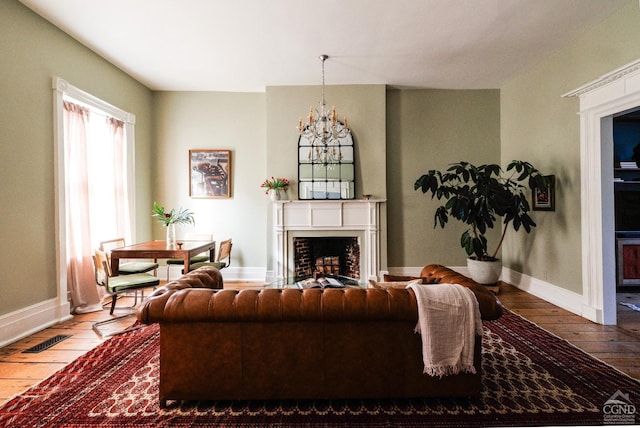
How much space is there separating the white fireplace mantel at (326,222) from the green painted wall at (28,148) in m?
2.74

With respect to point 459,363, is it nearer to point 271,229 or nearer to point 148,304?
point 148,304

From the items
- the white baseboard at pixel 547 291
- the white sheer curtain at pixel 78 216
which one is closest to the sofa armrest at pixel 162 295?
the white sheer curtain at pixel 78 216

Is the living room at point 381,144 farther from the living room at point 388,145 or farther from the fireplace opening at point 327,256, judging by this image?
the fireplace opening at point 327,256

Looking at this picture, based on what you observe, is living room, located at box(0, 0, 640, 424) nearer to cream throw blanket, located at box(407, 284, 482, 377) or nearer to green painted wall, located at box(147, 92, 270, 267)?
green painted wall, located at box(147, 92, 270, 267)

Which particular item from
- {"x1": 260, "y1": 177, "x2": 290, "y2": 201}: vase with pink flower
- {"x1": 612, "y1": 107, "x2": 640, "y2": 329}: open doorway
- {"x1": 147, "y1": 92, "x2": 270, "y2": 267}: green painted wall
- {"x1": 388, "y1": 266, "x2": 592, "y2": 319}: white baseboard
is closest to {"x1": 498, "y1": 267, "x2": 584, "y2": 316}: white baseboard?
{"x1": 388, "y1": 266, "x2": 592, "y2": 319}: white baseboard

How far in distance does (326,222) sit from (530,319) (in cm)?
286

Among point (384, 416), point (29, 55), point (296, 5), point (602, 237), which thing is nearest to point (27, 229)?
point (29, 55)

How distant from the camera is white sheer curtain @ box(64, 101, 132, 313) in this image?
12.4ft

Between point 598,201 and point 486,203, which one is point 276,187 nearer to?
point 486,203

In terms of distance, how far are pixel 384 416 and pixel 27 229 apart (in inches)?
140

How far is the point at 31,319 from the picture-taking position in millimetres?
3090

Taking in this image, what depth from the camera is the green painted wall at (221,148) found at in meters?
5.36

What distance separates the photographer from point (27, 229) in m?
3.08

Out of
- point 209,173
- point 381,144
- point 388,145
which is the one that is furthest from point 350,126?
point 209,173
